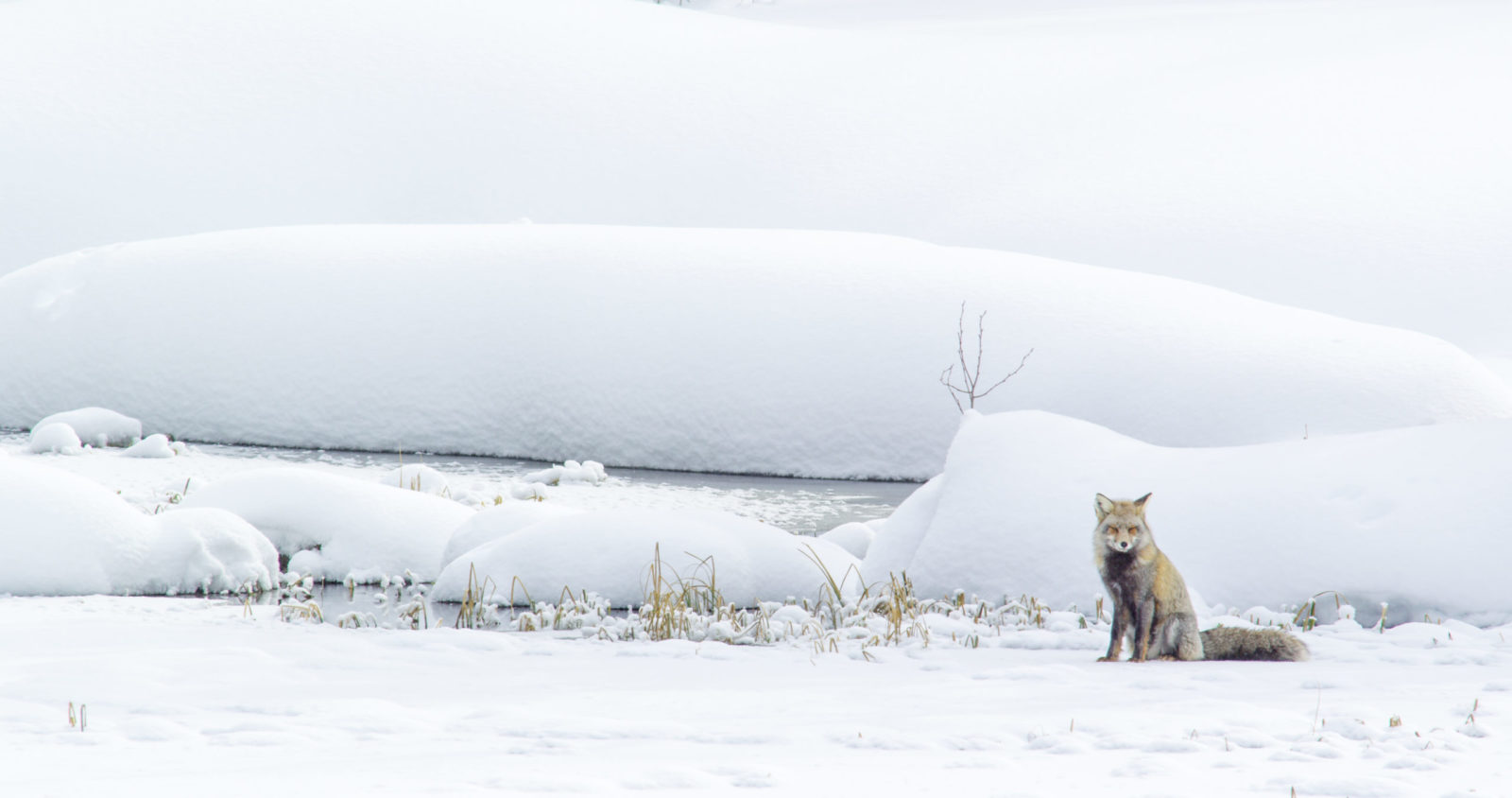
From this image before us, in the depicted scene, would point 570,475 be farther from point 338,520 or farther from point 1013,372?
point 1013,372

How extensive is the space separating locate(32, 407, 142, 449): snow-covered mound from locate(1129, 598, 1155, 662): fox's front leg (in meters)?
8.17

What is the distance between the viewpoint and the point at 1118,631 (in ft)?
12.9

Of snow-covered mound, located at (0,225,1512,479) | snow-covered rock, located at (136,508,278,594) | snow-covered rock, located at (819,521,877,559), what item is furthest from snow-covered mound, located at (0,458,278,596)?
snow-covered mound, located at (0,225,1512,479)

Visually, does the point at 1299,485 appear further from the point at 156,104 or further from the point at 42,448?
the point at 156,104

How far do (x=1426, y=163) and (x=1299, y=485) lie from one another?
12.9 m

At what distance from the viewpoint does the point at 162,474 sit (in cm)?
854

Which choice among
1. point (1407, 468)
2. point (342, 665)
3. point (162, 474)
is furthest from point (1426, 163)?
point (342, 665)

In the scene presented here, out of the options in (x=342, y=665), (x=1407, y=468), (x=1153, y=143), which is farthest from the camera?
(x=1153, y=143)

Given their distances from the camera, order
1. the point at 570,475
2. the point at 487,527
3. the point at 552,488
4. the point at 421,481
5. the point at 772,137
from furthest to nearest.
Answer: the point at 772,137, the point at 570,475, the point at 552,488, the point at 421,481, the point at 487,527

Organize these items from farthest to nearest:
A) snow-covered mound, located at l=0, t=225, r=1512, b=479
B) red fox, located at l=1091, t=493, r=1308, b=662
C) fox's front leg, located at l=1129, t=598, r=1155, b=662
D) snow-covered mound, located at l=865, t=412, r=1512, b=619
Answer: snow-covered mound, located at l=0, t=225, r=1512, b=479
snow-covered mound, located at l=865, t=412, r=1512, b=619
fox's front leg, located at l=1129, t=598, r=1155, b=662
red fox, located at l=1091, t=493, r=1308, b=662

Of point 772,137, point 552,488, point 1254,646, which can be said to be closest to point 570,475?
point 552,488

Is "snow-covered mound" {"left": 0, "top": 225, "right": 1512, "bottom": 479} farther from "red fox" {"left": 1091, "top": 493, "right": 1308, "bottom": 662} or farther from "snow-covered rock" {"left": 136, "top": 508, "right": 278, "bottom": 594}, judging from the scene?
"red fox" {"left": 1091, "top": 493, "right": 1308, "bottom": 662}

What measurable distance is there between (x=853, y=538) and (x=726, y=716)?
10.8 feet

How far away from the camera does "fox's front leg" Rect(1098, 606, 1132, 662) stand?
3918 millimetres
